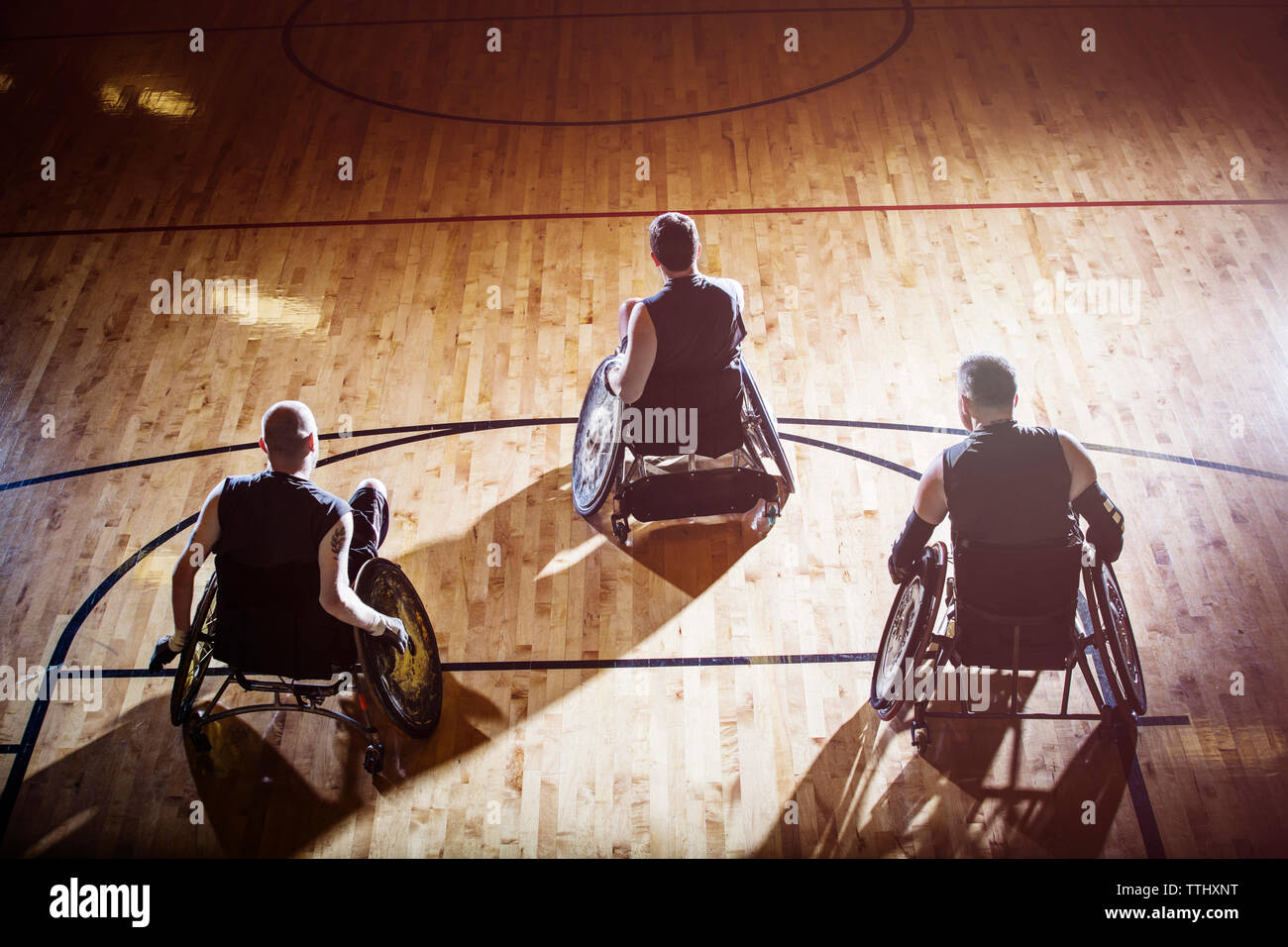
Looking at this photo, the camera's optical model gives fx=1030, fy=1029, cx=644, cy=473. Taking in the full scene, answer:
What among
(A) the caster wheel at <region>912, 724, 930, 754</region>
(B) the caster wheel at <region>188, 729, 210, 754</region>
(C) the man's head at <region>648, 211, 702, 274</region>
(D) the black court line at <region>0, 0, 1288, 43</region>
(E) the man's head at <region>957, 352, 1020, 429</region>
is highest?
(D) the black court line at <region>0, 0, 1288, 43</region>

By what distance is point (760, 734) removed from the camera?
3.80m

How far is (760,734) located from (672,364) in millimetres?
1440

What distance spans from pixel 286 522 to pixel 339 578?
0.81 feet

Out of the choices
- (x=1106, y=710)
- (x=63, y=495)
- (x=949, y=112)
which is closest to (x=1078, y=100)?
(x=949, y=112)

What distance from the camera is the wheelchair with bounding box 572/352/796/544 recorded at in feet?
13.5

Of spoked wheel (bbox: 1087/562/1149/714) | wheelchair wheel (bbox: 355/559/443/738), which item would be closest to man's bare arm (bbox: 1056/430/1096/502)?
spoked wheel (bbox: 1087/562/1149/714)

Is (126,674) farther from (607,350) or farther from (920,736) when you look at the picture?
(920,736)

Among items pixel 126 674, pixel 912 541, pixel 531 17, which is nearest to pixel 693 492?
pixel 912 541

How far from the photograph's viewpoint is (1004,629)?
3299 millimetres

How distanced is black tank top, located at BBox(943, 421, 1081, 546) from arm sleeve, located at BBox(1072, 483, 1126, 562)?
9 centimetres

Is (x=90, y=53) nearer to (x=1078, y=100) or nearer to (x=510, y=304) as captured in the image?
(x=510, y=304)

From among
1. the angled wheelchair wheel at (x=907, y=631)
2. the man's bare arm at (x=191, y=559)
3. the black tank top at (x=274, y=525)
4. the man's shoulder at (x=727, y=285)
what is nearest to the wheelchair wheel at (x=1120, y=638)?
the angled wheelchair wheel at (x=907, y=631)

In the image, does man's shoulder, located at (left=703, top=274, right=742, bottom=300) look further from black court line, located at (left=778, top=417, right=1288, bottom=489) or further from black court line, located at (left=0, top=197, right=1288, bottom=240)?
black court line, located at (left=0, top=197, right=1288, bottom=240)

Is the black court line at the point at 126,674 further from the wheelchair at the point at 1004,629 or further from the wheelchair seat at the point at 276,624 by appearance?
the wheelchair seat at the point at 276,624
